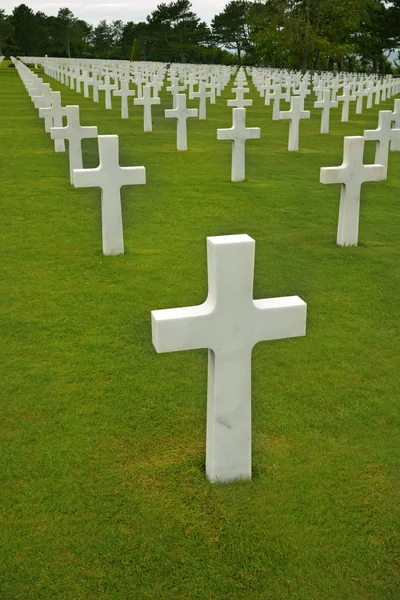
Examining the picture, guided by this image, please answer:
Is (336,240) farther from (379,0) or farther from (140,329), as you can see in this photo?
(379,0)

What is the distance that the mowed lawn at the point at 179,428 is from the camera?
2.55 metres

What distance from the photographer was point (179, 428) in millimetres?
3404

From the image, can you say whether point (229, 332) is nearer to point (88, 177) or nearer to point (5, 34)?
point (88, 177)

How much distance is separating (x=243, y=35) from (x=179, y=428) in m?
73.3

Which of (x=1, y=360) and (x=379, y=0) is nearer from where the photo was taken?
(x=1, y=360)

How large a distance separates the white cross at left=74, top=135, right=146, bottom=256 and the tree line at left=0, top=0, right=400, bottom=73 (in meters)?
31.2

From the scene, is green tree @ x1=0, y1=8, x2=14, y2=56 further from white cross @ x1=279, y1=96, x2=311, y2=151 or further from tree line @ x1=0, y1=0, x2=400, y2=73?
white cross @ x1=279, y1=96, x2=311, y2=151

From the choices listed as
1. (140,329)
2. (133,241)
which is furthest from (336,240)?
(140,329)

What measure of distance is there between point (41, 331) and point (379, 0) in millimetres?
51008

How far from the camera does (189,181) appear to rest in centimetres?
991

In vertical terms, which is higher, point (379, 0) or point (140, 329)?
point (379, 0)

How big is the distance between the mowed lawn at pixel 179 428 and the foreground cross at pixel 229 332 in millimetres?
204

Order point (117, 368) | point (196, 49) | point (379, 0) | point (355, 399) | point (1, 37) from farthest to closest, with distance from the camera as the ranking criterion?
point (1, 37), point (196, 49), point (379, 0), point (117, 368), point (355, 399)

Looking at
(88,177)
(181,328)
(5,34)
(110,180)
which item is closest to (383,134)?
(110,180)
